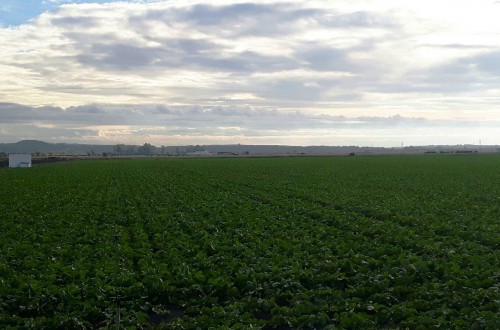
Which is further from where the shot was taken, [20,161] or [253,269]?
[20,161]

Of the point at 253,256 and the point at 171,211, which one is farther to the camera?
the point at 171,211

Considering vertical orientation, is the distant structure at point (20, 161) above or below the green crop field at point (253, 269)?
above

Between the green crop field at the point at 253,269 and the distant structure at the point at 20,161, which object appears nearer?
the green crop field at the point at 253,269

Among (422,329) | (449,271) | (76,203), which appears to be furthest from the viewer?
(76,203)

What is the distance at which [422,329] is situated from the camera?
825cm

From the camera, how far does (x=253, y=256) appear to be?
13.4 metres

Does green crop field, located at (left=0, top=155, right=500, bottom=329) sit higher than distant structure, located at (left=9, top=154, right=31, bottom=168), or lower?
lower

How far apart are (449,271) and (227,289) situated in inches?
185

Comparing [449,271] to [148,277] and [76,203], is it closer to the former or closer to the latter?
[148,277]

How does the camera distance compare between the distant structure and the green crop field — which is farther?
the distant structure

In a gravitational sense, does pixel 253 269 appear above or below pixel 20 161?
below

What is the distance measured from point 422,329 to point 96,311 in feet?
17.7

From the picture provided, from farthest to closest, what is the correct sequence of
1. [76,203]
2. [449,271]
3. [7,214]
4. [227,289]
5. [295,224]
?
[76,203] → [7,214] → [295,224] → [449,271] → [227,289]

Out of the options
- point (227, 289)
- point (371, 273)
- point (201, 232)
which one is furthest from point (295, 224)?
point (227, 289)
